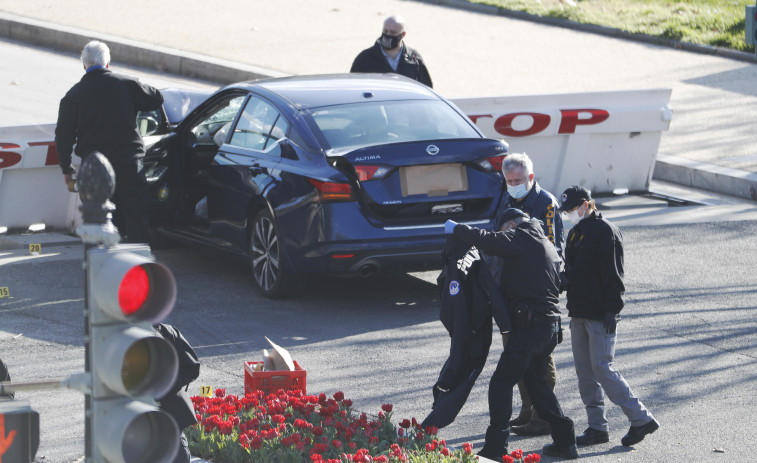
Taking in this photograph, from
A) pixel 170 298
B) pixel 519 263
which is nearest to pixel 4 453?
pixel 170 298

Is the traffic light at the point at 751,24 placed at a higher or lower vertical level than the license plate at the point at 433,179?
higher

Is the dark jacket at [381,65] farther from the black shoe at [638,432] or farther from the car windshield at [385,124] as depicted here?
the black shoe at [638,432]

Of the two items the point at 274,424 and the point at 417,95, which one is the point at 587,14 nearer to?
the point at 417,95

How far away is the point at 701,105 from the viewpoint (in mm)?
17500

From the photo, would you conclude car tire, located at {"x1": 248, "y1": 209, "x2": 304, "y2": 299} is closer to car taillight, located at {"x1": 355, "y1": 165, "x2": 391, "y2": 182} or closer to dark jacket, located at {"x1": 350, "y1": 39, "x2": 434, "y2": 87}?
car taillight, located at {"x1": 355, "y1": 165, "x2": 391, "y2": 182}

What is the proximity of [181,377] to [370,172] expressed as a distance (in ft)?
12.4

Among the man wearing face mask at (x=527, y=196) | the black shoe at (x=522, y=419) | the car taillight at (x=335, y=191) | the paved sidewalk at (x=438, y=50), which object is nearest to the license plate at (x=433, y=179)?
the car taillight at (x=335, y=191)

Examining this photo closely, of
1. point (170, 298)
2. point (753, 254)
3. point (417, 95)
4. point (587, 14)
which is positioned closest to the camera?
point (170, 298)

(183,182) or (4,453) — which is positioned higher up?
(4,453)

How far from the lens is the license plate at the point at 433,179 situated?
8789 mm

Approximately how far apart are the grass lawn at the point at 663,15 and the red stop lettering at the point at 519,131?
9.07 m

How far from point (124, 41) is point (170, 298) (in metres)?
17.2

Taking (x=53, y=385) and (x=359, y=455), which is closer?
(x=53, y=385)

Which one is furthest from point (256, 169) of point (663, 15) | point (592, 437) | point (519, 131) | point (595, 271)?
point (663, 15)
